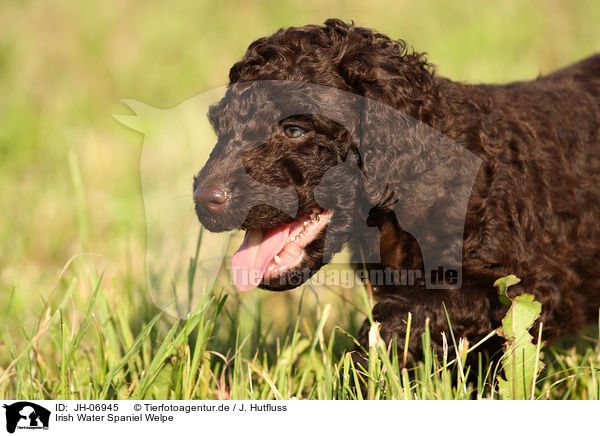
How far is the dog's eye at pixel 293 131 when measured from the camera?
276 centimetres

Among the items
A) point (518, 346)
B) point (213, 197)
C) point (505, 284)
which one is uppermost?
point (213, 197)

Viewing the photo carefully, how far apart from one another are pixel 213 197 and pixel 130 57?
23.4 feet

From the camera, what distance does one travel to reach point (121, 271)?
4.64 meters

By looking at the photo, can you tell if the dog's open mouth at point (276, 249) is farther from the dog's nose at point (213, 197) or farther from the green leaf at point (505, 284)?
the green leaf at point (505, 284)

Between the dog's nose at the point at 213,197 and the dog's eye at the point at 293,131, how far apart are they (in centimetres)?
36

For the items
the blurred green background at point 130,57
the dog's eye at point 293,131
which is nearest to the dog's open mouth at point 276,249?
the dog's eye at point 293,131

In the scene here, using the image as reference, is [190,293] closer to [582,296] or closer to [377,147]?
[377,147]

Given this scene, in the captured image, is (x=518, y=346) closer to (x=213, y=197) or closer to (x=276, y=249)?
(x=276, y=249)

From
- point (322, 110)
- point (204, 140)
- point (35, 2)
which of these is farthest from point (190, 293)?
point (35, 2)

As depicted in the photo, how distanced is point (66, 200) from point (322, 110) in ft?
13.3

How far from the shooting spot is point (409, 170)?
8.98ft

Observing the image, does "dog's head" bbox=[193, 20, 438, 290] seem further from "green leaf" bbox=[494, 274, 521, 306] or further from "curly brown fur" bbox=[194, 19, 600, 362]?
"green leaf" bbox=[494, 274, 521, 306]
